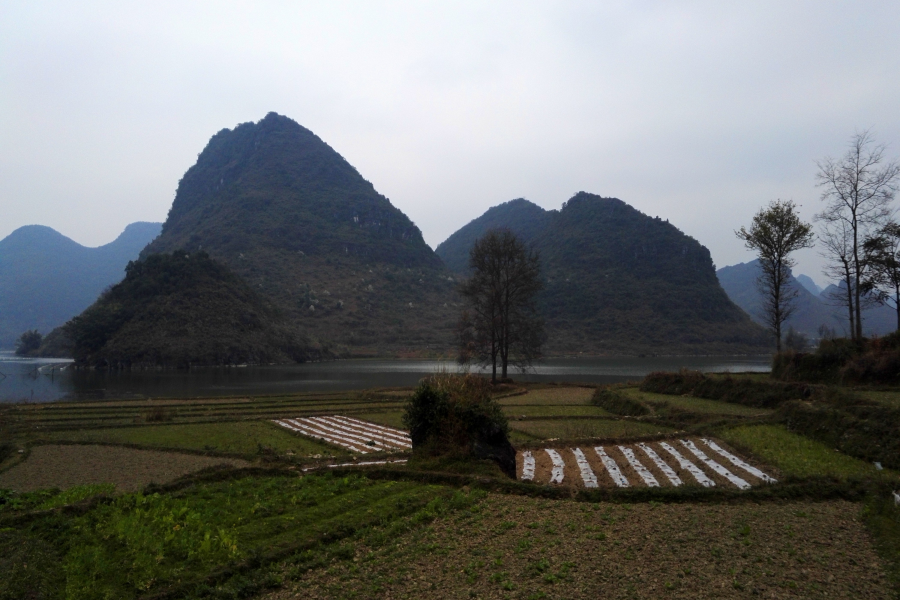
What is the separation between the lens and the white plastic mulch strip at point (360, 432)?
2094cm

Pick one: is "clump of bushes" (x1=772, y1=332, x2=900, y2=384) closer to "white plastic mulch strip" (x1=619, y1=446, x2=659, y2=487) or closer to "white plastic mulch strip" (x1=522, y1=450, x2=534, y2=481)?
"white plastic mulch strip" (x1=619, y1=446, x2=659, y2=487)

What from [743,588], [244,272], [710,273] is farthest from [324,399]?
[710,273]

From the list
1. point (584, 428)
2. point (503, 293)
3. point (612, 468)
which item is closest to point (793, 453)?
point (612, 468)

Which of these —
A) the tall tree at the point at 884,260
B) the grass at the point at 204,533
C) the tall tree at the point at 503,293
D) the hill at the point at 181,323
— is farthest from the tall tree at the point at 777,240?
the hill at the point at 181,323

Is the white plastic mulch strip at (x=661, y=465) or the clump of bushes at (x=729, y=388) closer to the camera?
the white plastic mulch strip at (x=661, y=465)

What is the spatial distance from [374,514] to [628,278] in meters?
154

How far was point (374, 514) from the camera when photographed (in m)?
10.1

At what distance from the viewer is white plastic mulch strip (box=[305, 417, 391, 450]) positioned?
20.9 m

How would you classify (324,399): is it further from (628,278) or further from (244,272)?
(628,278)

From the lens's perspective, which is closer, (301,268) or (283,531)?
(283,531)

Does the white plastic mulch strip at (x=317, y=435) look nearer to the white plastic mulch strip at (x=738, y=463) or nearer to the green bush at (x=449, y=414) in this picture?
the green bush at (x=449, y=414)

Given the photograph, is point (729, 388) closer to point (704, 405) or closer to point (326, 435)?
point (704, 405)

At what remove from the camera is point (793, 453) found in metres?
15.5

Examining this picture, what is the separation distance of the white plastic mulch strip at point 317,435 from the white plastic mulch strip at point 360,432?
938 millimetres
